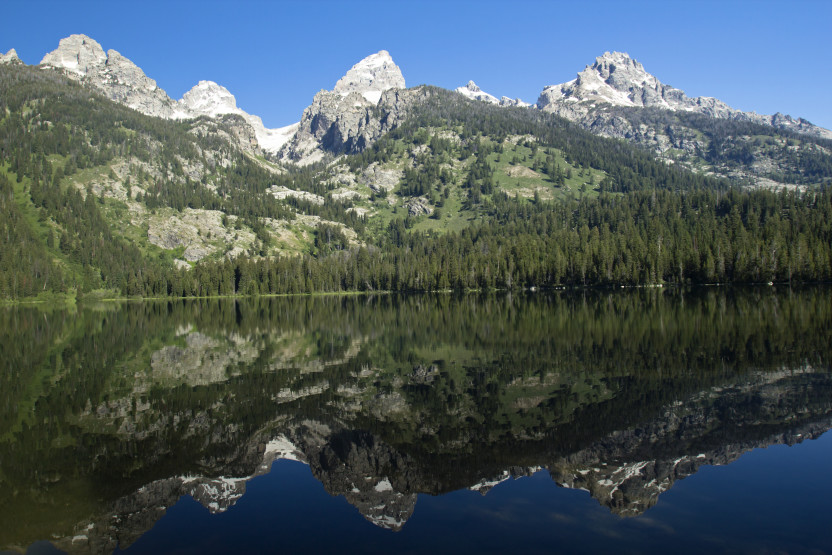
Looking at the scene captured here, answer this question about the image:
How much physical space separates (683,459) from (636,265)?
453 feet

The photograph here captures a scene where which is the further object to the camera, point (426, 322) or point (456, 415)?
point (426, 322)

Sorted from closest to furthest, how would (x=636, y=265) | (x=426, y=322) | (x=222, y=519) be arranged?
(x=222, y=519) → (x=426, y=322) → (x=636, y=265)

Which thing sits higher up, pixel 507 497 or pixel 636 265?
pixel 636 265

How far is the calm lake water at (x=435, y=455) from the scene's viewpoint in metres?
12.8

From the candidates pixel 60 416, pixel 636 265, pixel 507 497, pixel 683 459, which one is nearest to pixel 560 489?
pixel 507 497

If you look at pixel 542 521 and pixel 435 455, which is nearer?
pixel 542 521

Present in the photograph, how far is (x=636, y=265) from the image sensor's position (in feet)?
467

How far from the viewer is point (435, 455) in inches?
686

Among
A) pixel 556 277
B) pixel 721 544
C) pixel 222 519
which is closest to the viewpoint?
pixel 721 544

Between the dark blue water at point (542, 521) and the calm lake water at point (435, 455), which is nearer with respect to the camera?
the dark blue water at point (542, 521)

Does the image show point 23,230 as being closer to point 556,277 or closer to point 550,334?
point 556,277

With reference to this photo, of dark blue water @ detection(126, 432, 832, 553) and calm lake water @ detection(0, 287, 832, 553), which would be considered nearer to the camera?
dark blue water @ detection(126, 432, 832, 553)

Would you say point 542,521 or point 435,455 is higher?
point 435,455

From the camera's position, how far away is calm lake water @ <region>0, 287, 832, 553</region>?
1282 centimetres
